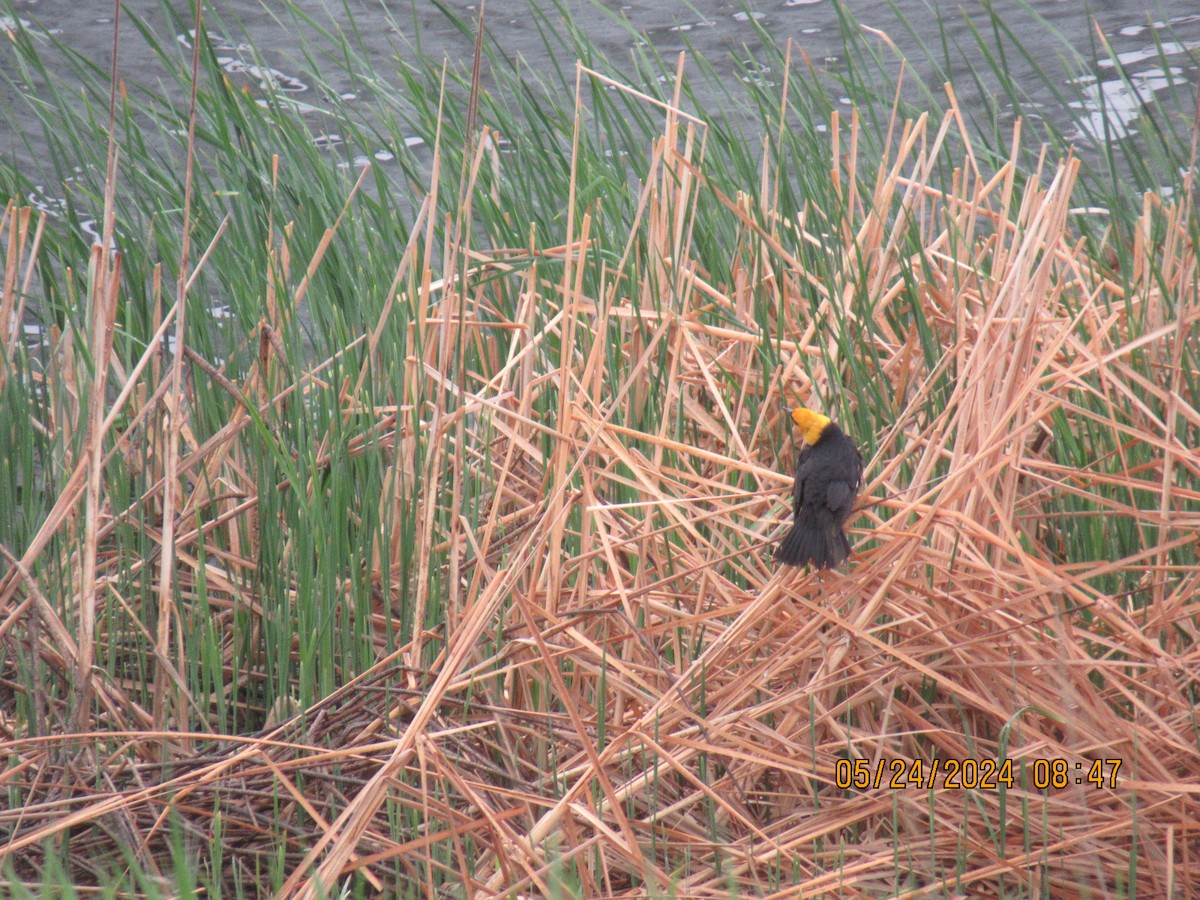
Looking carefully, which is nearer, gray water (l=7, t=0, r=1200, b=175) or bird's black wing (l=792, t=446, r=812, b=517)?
bird's black wing (l=792, t=446, r=812, b=517)

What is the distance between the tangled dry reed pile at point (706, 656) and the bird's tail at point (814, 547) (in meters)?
0.08

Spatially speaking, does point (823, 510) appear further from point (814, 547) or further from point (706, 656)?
point (706, 656)

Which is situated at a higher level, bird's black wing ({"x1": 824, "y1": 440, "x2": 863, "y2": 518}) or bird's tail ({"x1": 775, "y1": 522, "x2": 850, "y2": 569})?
bird's black wing ({"x1": 824, "y1": 440, "x2": 863, "y2": 518})

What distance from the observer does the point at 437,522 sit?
248 cm

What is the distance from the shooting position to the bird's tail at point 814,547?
6.06ft

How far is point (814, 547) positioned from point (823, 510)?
0.21 feet

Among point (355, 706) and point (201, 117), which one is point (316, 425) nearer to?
point (355, 706)
